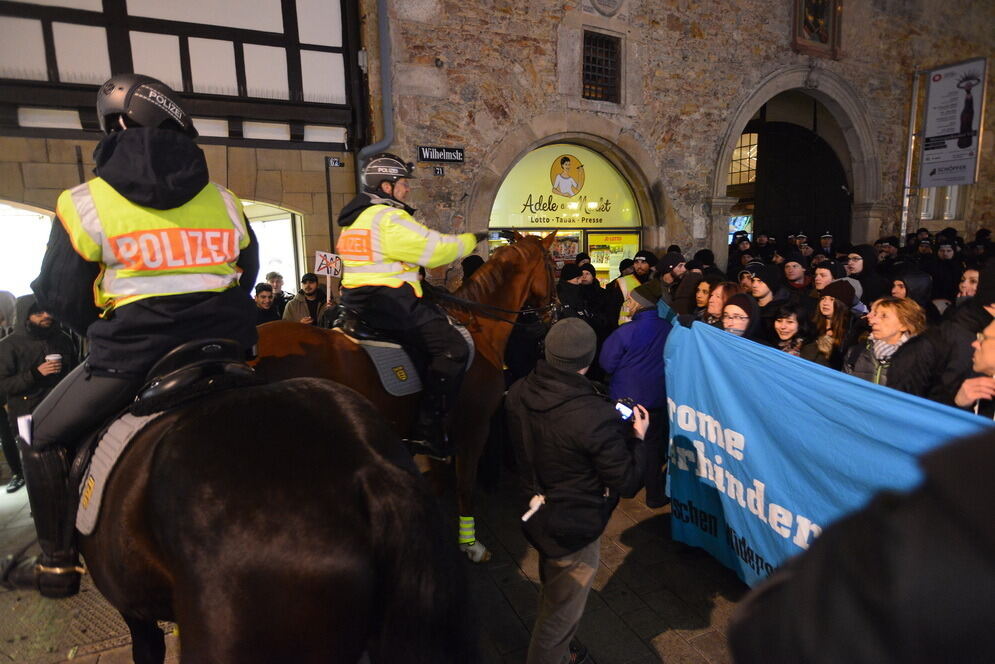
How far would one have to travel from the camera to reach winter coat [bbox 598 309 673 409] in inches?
185

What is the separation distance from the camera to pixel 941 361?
3475 mm

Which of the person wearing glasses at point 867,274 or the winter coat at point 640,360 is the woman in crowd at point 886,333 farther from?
the person wearing glasses at point 867,274

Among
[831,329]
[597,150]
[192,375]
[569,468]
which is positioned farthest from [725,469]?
[597,150]

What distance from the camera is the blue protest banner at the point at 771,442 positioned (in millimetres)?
2510

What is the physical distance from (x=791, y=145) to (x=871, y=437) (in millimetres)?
15909

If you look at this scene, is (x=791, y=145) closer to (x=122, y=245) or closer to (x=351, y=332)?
(x=351, y=332)

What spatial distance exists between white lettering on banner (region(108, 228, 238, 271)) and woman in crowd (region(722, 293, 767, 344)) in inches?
142

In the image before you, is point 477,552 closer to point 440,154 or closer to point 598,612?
point 598,612

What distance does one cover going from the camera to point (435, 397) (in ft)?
14.2

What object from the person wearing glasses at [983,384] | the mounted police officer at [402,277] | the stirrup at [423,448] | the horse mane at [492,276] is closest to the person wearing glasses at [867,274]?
the horse mane at [492,276]

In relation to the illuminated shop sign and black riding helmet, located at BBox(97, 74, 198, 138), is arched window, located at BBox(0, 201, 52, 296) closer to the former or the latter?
the illuminated shop sign

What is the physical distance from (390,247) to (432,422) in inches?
52.6

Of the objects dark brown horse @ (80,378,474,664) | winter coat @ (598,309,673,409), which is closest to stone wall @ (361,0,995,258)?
winter coat @ (598,309,673,409)

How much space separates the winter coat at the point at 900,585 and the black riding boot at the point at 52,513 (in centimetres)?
257
